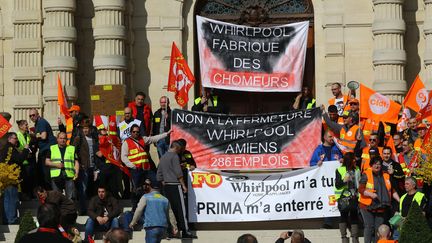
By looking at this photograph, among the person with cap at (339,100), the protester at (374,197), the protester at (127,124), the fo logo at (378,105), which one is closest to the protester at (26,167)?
the protester at (127,124)

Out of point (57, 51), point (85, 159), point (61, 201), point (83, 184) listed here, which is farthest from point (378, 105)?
point (57, 51)

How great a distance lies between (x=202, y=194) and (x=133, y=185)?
118 centimetres

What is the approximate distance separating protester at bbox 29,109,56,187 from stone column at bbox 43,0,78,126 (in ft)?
7.17

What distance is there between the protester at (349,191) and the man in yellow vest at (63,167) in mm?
4582

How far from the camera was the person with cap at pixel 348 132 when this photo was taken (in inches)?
920

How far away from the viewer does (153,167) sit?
24656 mm

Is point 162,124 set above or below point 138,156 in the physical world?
above

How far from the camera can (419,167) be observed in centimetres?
2236

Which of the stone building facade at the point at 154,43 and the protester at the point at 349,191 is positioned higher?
the stone building facade at the point at 154,43

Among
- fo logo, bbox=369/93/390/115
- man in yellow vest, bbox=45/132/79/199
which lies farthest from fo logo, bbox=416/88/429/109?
man in yellow vest, bbox=45/132/79/199

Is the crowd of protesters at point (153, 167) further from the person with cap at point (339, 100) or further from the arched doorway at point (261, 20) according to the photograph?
the arched doorway at point (261, 20)

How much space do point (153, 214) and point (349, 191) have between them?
3.11 m

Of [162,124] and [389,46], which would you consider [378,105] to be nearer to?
[389,46]

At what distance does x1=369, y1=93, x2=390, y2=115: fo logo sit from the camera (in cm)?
2394
